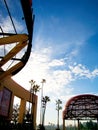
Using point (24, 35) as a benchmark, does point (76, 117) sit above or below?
below

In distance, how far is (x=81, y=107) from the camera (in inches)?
1312

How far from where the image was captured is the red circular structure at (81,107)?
106ft

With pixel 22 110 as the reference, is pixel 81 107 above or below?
above

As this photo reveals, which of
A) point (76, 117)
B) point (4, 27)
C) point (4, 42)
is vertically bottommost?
point (76, 117)

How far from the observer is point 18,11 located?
7.46 meters

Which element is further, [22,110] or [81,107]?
[81,107]

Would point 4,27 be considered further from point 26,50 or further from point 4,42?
point 26,50

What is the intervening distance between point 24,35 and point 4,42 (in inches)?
48.4

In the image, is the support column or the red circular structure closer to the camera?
the support column

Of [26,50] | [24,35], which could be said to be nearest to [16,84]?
[26,50]

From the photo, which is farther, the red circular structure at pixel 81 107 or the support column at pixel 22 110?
the red circular structure at pixel 81 107

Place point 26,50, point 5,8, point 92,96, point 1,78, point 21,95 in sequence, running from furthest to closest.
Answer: point 92,96, point 21,95, point 1,78, point 26,50, point 5,8

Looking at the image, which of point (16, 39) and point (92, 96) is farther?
point (92, 96)

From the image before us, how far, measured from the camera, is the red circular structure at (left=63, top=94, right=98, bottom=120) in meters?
32.4
